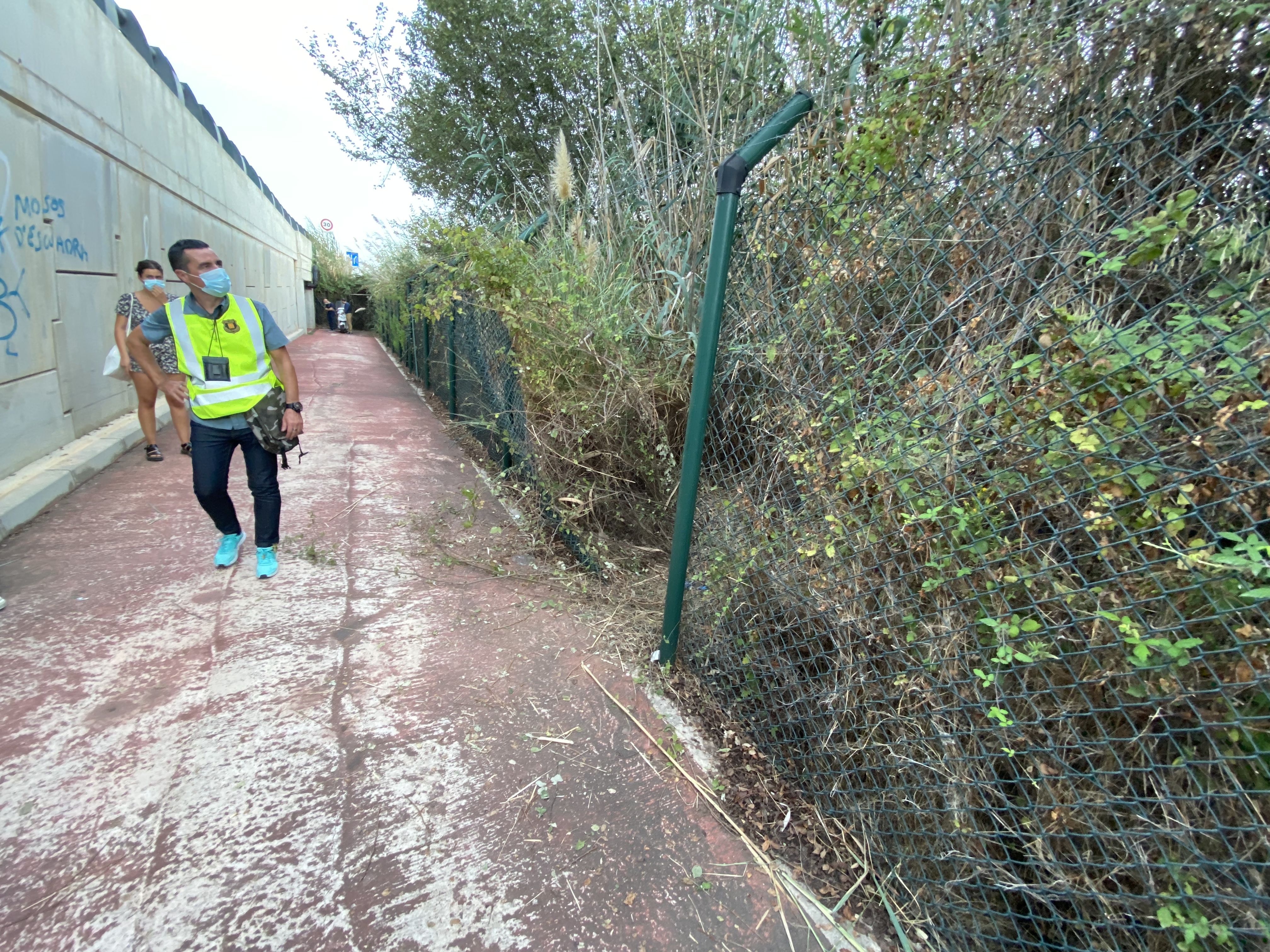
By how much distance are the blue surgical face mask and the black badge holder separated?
30 cm

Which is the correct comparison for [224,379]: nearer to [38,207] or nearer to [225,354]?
[225,354]

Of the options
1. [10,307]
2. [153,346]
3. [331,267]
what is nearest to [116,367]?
[153,346]

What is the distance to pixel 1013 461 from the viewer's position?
1421 mm

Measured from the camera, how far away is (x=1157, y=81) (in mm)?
1286

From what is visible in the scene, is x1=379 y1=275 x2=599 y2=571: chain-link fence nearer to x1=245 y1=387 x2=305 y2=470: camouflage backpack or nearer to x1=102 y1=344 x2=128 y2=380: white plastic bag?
x1=245 y1=387 x2=305 y2=470: camouflage backpack

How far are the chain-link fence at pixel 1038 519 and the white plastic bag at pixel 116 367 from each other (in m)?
4.82

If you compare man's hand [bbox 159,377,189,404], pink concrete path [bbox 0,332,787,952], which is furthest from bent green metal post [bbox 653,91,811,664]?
man's hand [bbox 159,377,189,404]

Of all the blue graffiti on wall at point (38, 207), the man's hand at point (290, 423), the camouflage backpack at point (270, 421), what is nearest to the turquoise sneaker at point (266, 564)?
the camouflage backpack at point (270, 421)

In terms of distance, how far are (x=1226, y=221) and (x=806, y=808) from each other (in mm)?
1914

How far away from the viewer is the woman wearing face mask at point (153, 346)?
15.0 feet

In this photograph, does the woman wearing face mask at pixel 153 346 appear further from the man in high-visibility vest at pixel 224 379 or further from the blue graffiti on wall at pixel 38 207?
the man in high-visibility vest at pixel 224 379

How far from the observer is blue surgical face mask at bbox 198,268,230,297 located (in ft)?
9.26

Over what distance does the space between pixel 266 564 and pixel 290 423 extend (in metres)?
0.79

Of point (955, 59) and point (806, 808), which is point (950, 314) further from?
point (806, 808)
